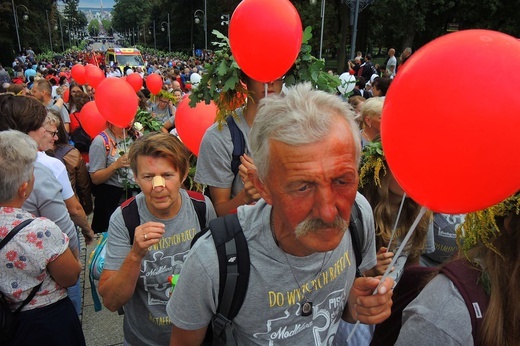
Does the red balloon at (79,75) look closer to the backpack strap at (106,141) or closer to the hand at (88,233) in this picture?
the backpack strap at (106,141)

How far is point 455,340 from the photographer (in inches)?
44.9

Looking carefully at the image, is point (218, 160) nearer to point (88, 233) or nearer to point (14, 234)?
point (14, 234)

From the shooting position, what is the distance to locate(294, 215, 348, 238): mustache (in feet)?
3.98

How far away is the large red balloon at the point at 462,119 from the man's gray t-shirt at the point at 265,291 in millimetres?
514

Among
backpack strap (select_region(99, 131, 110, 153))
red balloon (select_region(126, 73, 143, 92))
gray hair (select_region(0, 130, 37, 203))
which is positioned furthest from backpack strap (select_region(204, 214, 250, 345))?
red balloon (select_region(126, 73, 143, 92))

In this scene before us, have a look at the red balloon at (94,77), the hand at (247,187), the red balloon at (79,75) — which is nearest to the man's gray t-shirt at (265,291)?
the hand at (247,187)

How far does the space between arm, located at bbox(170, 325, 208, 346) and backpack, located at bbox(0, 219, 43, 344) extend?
1.04 meters

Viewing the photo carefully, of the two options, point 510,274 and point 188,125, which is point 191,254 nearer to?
point 510,274

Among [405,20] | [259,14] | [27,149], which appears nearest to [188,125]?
[259,14]

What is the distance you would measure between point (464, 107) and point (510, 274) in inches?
22.6

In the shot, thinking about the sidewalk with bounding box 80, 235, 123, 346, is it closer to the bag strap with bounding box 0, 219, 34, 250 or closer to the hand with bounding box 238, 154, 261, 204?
the bag strap with bounding box 0, 219, 34, 250

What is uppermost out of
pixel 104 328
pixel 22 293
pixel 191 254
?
pixel 191 254

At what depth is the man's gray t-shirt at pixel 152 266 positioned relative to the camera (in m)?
1.94

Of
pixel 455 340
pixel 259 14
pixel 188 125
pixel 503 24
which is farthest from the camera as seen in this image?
pixel 503 24
